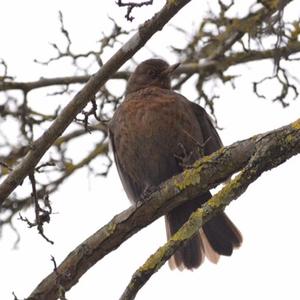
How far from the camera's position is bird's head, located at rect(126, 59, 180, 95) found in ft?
19.3

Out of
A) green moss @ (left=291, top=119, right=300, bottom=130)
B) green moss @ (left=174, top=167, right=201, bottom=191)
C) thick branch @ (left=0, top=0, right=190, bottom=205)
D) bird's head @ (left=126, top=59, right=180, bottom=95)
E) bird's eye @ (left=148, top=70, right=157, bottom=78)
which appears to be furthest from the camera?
bird's eye @ (left=148, top=70, right=157, bottom=78)

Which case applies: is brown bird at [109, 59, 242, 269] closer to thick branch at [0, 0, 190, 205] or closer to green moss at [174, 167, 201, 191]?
green moss at [174, 167, 201, 191]

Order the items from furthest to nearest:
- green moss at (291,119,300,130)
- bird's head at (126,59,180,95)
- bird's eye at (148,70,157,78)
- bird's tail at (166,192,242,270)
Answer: bird's eye at (148,70,157,78) → bird's head at (126,59,180,95) → bird's tail at (166,192,242,270) → green moss at (291,119,300,130)

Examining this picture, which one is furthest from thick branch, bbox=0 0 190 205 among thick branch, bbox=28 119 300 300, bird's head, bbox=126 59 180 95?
bird's head, bbox=126 59 180 95

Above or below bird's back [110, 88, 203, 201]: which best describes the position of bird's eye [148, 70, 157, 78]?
above

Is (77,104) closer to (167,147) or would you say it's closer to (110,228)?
(110,228)

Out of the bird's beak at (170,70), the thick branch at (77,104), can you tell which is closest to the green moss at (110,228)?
the thick branch at (77,104)

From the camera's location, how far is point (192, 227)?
329 centimetres

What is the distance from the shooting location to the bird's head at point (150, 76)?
5875 mm

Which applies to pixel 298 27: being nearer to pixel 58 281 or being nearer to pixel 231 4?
pixel 231 4

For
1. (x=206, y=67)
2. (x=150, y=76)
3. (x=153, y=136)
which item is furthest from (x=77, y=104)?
(x=150, y=76)

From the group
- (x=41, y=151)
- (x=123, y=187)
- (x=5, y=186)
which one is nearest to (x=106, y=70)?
(x=41, y=151)

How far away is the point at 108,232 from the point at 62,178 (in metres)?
1.84

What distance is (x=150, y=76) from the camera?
5.98 metres
